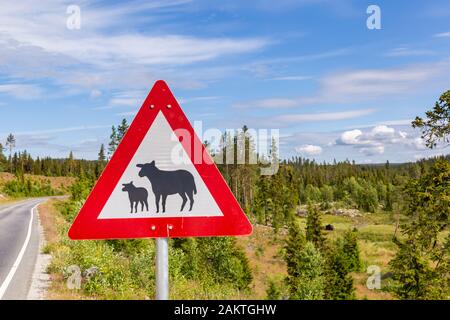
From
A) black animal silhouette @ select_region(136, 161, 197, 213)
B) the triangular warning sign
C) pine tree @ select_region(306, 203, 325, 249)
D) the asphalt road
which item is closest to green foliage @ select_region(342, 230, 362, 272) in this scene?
pine tree @ select_region(306, 203, 325, 249)

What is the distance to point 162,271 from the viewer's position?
9.18 feet

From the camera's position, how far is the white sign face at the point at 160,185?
9.50 ft

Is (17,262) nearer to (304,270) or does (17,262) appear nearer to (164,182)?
(164,182)

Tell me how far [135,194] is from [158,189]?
0.51 ft

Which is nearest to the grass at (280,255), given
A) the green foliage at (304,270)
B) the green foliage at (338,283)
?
the green foliage at (338,283)

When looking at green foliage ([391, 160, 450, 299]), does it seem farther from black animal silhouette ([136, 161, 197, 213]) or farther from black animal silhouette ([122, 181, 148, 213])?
black animal silhouette ([122, 181, 148, 213])

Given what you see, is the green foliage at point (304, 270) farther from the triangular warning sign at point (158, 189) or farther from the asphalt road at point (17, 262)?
the triangular warning sign at point (158, 189)

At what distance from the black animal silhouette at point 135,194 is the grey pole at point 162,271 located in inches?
9.8

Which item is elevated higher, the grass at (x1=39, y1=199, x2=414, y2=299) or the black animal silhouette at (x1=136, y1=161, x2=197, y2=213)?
the black animal silhouette at (x1=136, y1=161, x2=197, y2=213)

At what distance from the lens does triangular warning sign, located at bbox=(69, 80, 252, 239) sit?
2898 millimetres

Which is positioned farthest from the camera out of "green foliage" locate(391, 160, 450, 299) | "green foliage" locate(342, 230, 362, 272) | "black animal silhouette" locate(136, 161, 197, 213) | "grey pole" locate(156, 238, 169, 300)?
"green foliage" locate(342, 230, 362, 272)

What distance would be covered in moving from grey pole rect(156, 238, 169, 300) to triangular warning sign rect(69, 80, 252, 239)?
62mm
